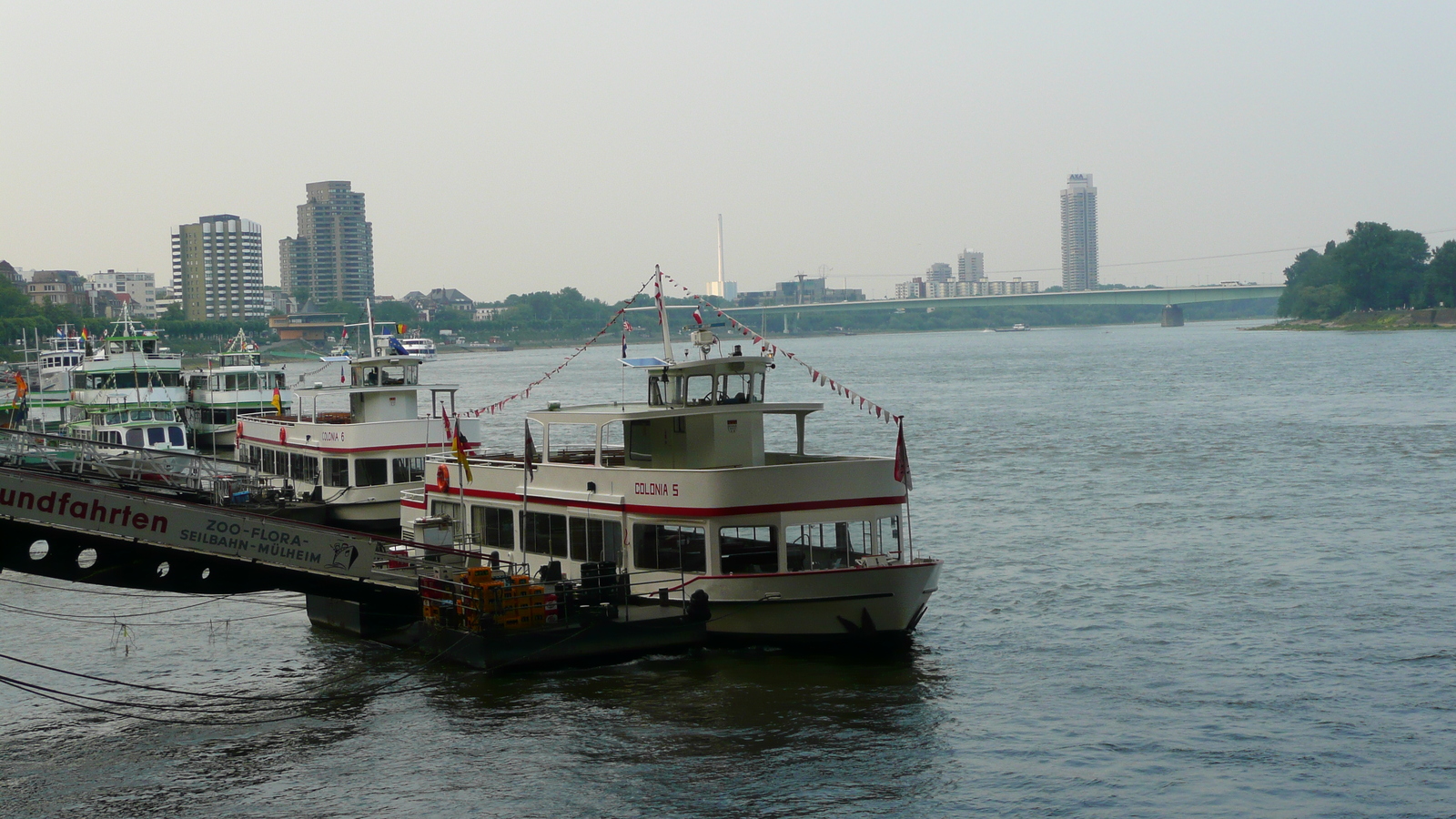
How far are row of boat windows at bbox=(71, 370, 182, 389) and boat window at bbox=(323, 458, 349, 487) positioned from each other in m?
21.1

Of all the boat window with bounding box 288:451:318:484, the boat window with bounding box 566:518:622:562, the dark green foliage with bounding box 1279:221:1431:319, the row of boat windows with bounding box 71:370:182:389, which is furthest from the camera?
the dark green foliage with bounding box 1279:221:1431:319

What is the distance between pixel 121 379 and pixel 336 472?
2511 centimetres

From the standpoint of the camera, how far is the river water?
54.4ft

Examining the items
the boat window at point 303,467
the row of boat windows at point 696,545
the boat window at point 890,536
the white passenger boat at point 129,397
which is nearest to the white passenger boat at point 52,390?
the white passenger boat at point 129,397

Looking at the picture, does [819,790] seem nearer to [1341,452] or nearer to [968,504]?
[968,504]

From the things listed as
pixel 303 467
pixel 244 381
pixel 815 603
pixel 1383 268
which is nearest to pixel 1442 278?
pixel 1383 268

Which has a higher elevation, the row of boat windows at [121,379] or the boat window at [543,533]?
the row of boat windows at [121,379]

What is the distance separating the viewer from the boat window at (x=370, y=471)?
34125 millimetres

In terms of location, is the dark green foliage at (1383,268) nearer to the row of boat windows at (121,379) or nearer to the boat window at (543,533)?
the row of boat windows at (121,379)

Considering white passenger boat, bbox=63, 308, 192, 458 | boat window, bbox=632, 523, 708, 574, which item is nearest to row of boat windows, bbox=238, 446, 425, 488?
boat window, bbox=632, 523, 708, 574

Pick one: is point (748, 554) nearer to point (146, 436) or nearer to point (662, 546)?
point (662, 546)

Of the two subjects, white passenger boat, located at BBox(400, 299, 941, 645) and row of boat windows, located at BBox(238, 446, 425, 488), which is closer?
white passenger boat, located at BBox(400, 299, 941, 645)

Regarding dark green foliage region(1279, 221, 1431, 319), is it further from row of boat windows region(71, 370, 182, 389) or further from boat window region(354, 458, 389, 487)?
boat window region(354, 458, 389, 487)

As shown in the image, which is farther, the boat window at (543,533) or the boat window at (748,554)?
the boat window at (543,533)
